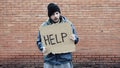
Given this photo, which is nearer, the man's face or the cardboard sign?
the man's face

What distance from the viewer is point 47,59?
5.27 metres

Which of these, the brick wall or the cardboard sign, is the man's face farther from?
the brick wall

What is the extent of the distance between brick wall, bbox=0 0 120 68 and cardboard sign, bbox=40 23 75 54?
124 inches

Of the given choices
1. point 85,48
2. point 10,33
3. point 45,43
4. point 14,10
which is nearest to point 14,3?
point 14,10

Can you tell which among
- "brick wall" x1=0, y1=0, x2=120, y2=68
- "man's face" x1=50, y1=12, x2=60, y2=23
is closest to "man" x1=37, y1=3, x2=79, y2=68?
"man's face" x1=50, y1=12, x2=60, y2=23

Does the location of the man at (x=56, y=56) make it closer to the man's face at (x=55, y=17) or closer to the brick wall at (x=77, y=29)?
the man's face at (x=55, y=17)

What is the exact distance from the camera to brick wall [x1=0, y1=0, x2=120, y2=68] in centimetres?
846

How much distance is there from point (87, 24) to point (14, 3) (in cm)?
186

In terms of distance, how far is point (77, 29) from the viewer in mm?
8484

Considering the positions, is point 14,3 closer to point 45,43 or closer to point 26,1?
point 26,1

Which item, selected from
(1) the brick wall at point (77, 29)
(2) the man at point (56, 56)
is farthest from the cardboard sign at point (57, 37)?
(1) the brick wall at point (77, 29)

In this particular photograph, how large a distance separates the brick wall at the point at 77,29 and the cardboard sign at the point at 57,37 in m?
3.16

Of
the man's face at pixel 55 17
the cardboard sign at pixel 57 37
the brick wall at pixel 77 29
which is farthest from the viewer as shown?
the brick wall at pixel 77 29

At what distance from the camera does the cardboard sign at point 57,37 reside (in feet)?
17.3
